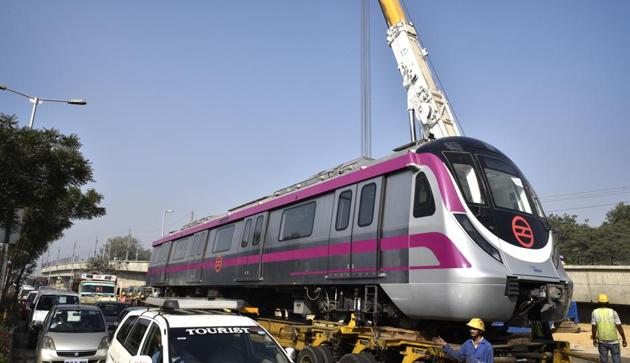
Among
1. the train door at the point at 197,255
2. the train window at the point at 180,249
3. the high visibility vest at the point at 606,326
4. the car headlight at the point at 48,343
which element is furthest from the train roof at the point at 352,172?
the car headlight at the point at 48,343

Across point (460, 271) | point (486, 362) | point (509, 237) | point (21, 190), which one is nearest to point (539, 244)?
point (509, 237)

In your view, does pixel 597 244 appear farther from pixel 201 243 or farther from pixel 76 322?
pixel 76 322

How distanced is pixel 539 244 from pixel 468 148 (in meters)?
1.82

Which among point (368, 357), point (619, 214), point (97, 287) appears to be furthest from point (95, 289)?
point (619, 214)

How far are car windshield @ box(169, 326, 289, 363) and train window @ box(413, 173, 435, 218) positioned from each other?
2.96 metres

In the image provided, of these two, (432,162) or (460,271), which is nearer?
(460,271)

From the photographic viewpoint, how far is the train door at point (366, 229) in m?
8.23

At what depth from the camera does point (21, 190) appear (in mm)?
11031

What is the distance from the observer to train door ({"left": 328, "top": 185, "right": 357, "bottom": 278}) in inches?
350

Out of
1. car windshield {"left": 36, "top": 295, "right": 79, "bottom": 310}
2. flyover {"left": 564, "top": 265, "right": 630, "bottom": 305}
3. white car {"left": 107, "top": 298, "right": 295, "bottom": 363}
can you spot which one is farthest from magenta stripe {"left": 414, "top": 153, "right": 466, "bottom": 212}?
flyover {"left": 564, "top": 265, "right": 630, "bottom": 305}

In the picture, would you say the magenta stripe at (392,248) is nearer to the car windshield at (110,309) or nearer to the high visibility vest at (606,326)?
the high visibility vest at (606,326)

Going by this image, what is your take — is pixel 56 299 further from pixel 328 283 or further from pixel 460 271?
pixel 460 271

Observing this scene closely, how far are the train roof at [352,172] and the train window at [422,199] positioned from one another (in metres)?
0.36

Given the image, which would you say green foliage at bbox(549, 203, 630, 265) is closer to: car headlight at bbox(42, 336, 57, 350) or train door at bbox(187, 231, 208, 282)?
train door at bbox(187, 231, 208, 282)
